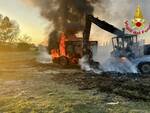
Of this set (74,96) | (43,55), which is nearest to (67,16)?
(43,55)

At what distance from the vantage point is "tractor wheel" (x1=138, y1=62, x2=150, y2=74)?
2522 centimetres

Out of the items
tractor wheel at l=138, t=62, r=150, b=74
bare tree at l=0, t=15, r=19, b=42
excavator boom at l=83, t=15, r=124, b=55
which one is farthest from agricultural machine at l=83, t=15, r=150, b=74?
bare tree at l=0, t=15, r=19, b=42

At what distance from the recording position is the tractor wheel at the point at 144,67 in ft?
82.7

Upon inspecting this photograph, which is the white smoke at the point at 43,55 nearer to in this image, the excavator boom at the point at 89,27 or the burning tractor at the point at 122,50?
the burning tractor at the point at 122,50

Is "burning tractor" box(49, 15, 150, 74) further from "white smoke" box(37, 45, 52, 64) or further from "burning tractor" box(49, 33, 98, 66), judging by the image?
"white smoke" box(37, 45, 52, 64)

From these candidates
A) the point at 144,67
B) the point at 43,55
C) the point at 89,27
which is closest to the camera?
the point at 144,67

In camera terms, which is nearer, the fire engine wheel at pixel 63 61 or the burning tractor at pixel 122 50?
the burning tractor at pixel 122 50

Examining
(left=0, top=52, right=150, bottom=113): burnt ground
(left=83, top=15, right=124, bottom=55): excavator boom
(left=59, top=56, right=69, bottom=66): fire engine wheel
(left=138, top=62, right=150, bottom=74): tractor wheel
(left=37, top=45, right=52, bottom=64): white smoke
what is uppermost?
(left=83, top=15, right=124, bottom=55): excavator boom

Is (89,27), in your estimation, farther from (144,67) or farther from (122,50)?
(144,67)

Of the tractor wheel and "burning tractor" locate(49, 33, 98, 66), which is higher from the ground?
"burning tractor" locate(49, 33, 98, 66)

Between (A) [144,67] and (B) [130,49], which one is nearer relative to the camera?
(A) [144,67]

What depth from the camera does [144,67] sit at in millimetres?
25406

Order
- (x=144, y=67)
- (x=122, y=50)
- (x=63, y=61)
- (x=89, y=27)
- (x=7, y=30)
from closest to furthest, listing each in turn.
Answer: (x=144, y=67)
(x=122, y=50)
(x=89, y=27)
(x=63, y=61)
(x=7, y=30)

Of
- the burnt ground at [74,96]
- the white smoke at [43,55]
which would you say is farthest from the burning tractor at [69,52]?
the burnt ground at [74,96]
